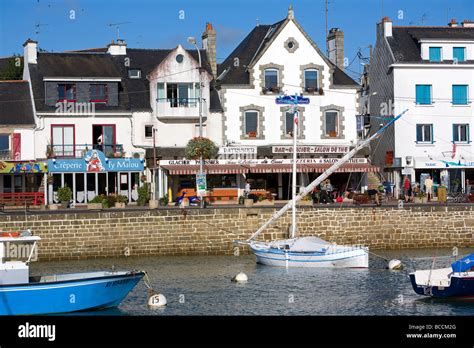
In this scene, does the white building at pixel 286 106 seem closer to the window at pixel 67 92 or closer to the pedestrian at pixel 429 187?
the pedestrian at pixel 429 187

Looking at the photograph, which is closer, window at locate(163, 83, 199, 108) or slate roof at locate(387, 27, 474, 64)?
window at locate(163, 83, 199, 108)

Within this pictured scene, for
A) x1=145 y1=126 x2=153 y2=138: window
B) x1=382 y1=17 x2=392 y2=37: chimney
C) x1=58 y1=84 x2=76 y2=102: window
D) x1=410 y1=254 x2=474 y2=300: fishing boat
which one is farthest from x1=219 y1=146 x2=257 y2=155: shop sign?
x1=410 y1=254 x2=474 y2=300: fishing boat

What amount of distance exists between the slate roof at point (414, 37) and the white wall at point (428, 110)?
2.46 feet

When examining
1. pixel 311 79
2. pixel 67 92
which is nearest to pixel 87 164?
pixel 67 92

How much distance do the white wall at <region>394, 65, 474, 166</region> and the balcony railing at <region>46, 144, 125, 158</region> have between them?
59.3 feet

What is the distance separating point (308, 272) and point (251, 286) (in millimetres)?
4840

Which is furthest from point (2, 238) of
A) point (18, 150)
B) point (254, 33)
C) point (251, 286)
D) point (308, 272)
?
point (254, 33)

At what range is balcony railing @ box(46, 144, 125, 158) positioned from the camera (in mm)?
53406

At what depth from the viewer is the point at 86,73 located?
55031mm

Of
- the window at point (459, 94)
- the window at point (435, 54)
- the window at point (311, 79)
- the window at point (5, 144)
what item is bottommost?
the window at point (5, 144)

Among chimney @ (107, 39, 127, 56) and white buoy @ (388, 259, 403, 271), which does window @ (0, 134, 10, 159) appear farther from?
white buoy @ (388, 259, 403, 271)

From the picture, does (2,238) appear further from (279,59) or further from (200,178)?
(279,59)

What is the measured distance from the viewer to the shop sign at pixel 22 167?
171 feet

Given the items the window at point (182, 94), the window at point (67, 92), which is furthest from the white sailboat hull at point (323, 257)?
the window at point (67, 92)
